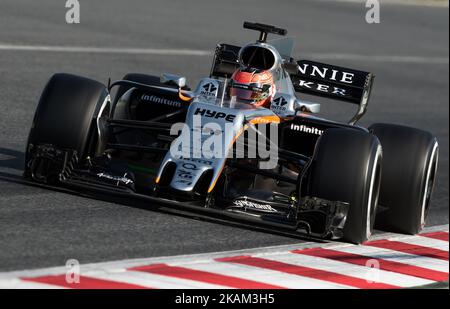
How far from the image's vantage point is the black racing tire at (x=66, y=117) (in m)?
9.04

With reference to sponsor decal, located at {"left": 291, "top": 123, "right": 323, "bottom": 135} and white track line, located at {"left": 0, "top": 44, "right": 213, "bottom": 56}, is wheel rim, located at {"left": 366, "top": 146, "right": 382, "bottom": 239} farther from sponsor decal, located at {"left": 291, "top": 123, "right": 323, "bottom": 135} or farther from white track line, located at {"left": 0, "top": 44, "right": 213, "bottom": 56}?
white track line, located at {"left": 0, "top": 44, "right": 213, "bottom": 56}

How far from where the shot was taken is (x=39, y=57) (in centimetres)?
1644

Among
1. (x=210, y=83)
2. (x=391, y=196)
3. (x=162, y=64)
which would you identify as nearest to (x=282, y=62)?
(x=210, y=83)

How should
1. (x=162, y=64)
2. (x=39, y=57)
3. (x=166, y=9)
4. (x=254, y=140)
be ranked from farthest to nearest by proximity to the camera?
(x=166, y=9) < (x=162, y=64) < (x=39, y=57) < (x=254, y=140)

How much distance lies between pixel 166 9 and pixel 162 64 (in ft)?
17.2

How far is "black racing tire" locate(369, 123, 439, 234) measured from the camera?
9516 millimetres

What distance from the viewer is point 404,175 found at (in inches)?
374

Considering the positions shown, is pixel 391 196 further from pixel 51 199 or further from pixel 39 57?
pixel 39 57

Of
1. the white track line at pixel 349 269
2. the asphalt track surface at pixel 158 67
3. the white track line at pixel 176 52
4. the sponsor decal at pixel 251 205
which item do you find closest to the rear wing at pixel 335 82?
the asphalt track surface at pixel 158 67

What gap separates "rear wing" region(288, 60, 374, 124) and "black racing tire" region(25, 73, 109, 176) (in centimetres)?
226

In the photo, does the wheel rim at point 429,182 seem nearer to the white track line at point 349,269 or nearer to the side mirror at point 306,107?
the side mirror at point 306,107

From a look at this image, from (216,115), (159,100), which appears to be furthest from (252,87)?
(159,100)

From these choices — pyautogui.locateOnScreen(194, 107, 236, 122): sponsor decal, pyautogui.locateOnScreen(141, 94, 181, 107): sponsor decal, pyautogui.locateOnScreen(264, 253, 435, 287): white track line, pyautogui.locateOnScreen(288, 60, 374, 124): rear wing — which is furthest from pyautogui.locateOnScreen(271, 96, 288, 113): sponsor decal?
pyautogui.locateOnScreen(264, 253, 435, 287): white track line

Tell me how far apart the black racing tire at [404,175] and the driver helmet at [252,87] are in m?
0.97
